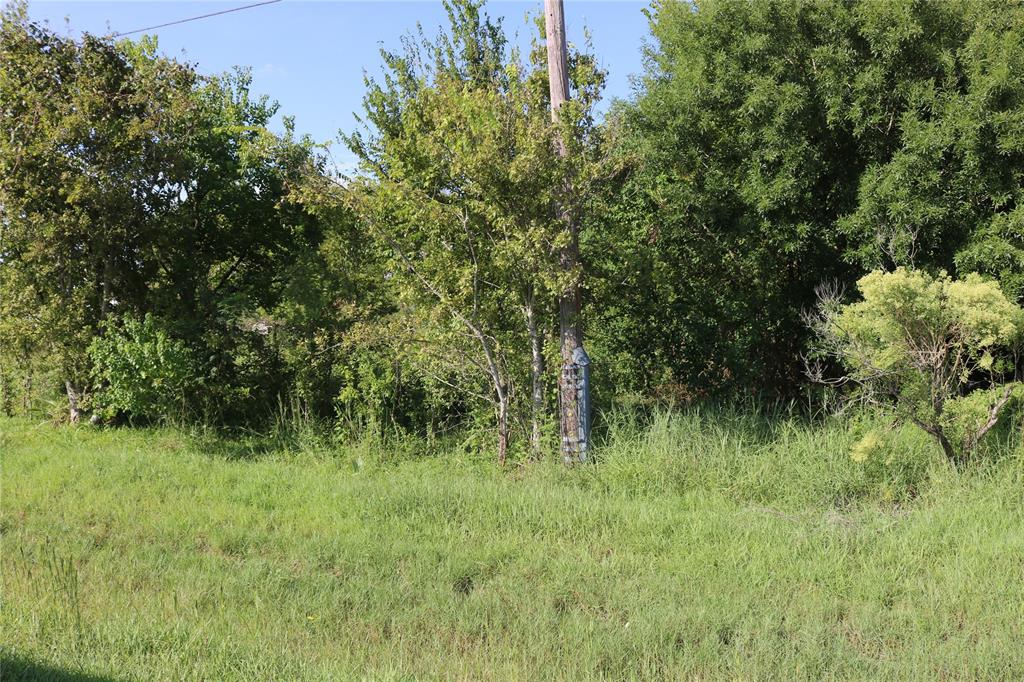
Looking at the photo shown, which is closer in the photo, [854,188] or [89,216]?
[854,188]

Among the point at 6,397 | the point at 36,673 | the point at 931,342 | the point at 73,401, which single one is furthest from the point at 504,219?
the point at 6,397

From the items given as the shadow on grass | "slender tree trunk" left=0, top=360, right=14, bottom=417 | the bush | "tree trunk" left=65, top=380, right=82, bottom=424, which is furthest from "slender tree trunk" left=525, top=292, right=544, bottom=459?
"slender tree trunk" left=0, top=360, right=14, bottom=417

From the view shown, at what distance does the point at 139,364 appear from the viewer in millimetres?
8891

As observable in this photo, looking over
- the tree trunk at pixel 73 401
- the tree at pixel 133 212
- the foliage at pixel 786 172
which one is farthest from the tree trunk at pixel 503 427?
the tree trunk at pixel 73 401

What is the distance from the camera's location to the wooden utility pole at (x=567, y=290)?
25.6 feet

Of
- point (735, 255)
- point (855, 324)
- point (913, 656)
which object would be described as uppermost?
point (735, 255)

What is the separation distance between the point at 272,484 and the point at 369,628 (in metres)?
3.31

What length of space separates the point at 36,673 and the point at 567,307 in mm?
5282

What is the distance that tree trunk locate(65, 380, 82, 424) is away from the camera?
9.93 meters

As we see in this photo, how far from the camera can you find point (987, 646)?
4086 mm

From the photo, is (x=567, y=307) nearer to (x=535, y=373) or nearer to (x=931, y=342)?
(x=535, y=373)

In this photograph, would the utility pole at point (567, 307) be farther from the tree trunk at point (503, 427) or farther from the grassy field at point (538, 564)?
the tree trunk at point (503, 427)

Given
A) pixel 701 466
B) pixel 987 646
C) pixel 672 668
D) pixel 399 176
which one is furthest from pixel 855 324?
pixel 399 176

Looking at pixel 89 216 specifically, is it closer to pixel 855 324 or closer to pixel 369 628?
pixel 369 628
